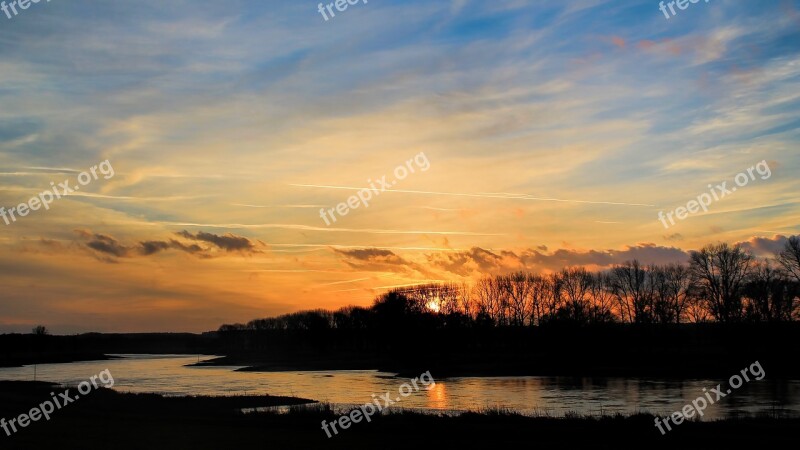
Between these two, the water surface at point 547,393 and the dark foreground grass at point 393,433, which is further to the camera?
the water surface at point 547,393

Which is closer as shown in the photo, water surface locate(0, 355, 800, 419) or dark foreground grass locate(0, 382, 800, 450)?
dark foreground grass locate(0, 382, 800, 450)

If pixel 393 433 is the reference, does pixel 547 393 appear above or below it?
below

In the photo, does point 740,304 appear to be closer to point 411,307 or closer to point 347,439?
point 411,307

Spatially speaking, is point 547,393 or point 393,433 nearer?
point 393,433

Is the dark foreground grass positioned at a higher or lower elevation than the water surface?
higher

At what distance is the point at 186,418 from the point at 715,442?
3237 centimetres

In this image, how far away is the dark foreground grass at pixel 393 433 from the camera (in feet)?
98.2

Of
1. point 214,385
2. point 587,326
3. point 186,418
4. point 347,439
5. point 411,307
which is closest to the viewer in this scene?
point 347,439

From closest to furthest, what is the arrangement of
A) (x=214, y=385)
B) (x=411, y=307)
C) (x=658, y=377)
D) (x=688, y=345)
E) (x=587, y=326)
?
(x=658, y=377), (x=214, y=385), (x=587, y=326), (x=688, y=345), (x=411, y=307)

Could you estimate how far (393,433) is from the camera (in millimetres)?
34281

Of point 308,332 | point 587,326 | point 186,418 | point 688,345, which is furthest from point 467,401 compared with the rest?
point 308,332

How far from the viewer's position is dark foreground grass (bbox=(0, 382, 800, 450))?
98.2ft

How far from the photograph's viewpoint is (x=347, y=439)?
106 ft

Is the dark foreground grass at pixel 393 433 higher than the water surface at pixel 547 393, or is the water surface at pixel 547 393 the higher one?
the dark foreground grass at pixel 393 433
